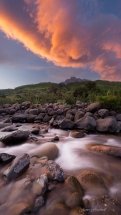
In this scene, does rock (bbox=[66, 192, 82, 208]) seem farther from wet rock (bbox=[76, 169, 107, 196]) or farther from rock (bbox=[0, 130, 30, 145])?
rock (bbox=[0, 130, 30, 145])

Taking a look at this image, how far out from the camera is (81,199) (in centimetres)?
Answer: 631

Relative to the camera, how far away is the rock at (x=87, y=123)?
55.5 feet

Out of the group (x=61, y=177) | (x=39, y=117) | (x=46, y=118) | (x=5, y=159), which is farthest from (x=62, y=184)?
(x=39, y=117)

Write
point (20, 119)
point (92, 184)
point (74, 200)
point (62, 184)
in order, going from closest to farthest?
point (74, 200), point (62, 184), point (92, 184), point (20, 119)

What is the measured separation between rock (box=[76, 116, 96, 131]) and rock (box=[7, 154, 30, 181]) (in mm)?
8944

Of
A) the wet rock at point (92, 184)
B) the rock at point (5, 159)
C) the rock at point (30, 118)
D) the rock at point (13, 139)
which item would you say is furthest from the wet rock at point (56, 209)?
the rock at point (30, 118)

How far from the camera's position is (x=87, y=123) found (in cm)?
1708

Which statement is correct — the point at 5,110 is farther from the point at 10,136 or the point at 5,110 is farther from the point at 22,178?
the point at 22,178

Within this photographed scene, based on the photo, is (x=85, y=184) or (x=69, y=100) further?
(x=69, y=100)

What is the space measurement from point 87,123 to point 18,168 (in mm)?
9643

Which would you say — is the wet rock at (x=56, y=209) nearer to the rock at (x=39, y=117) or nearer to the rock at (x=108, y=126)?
the rock at (x=108, y=126)

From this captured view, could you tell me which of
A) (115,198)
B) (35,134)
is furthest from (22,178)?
(35,134)

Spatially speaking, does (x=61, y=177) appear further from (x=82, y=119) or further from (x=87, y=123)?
(x=82, y=119)

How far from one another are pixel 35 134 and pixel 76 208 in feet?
33.3
